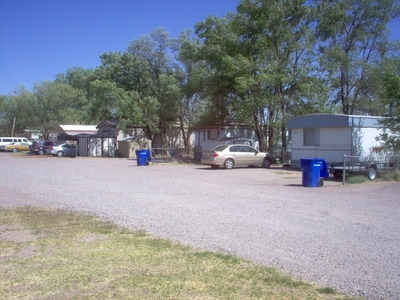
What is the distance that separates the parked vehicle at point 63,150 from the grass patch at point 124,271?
3530 cm

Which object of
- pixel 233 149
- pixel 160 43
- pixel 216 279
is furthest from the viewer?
pixel 160 43

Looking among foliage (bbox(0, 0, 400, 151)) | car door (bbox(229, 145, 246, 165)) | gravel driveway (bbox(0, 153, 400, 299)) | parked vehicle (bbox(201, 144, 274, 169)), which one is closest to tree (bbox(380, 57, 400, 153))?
foliage (bbox(0, 0, 400, 151))

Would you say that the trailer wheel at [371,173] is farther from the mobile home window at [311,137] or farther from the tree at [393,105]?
the mobile home window at [311,137]

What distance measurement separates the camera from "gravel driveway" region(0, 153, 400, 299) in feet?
18.7

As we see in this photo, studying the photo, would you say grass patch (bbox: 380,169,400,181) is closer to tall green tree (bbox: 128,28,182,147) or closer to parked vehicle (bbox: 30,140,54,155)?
tall green tree (bbox: 128,28,182,147)

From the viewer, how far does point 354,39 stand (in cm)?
3362

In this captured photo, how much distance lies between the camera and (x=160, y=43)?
3909 cm

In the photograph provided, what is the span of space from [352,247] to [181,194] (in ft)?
22.9

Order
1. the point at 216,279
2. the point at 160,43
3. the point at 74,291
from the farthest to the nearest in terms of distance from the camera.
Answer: the point at 160,43 → the point at 216,279 → the point at 74,291

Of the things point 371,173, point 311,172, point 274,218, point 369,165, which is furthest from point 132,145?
point 274,218

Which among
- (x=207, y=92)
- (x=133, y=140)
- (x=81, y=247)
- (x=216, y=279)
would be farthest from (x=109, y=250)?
(x=133, y=140)

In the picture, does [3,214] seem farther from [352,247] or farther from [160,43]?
[160,43]

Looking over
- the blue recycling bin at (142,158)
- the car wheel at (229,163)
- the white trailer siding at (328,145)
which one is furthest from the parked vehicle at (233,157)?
the blue recycling bin at (142,158)

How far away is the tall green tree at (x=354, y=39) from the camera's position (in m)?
30.4
